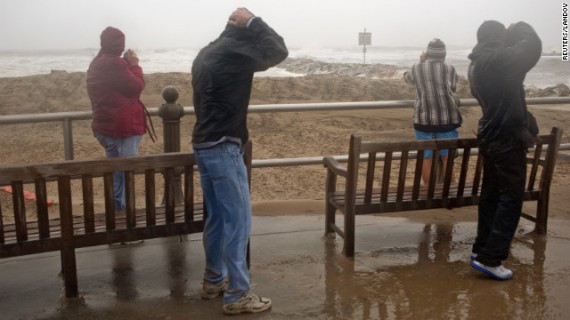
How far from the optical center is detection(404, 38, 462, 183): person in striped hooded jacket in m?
5.90

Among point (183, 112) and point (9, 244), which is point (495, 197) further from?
point (9, 244)

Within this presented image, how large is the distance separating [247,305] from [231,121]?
3.59 feet

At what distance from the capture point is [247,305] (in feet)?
11.9

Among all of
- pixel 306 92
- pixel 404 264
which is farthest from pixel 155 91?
Result: pixel 404 264

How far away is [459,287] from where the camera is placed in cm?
404

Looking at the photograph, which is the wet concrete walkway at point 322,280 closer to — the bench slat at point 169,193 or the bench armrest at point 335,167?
the bench slat at point 169,193

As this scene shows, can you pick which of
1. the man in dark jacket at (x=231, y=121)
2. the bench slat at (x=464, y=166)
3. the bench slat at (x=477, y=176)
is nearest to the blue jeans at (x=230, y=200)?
the man in dark jacket at (x=231, y=121)

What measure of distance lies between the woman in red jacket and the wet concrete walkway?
82 centimetres

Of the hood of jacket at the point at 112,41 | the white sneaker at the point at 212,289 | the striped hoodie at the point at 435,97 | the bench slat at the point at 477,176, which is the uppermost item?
the hood of jacket at the point at 112,41

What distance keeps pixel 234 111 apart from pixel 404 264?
73.7 inches

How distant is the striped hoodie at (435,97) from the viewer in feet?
19.4

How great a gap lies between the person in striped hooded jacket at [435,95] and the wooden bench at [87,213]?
8.37 ft

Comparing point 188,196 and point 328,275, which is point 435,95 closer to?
point 328,275

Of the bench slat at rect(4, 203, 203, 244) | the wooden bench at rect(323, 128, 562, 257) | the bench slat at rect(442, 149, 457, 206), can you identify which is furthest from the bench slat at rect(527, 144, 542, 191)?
the bench slat at rect(4, 203, 203, 244)
